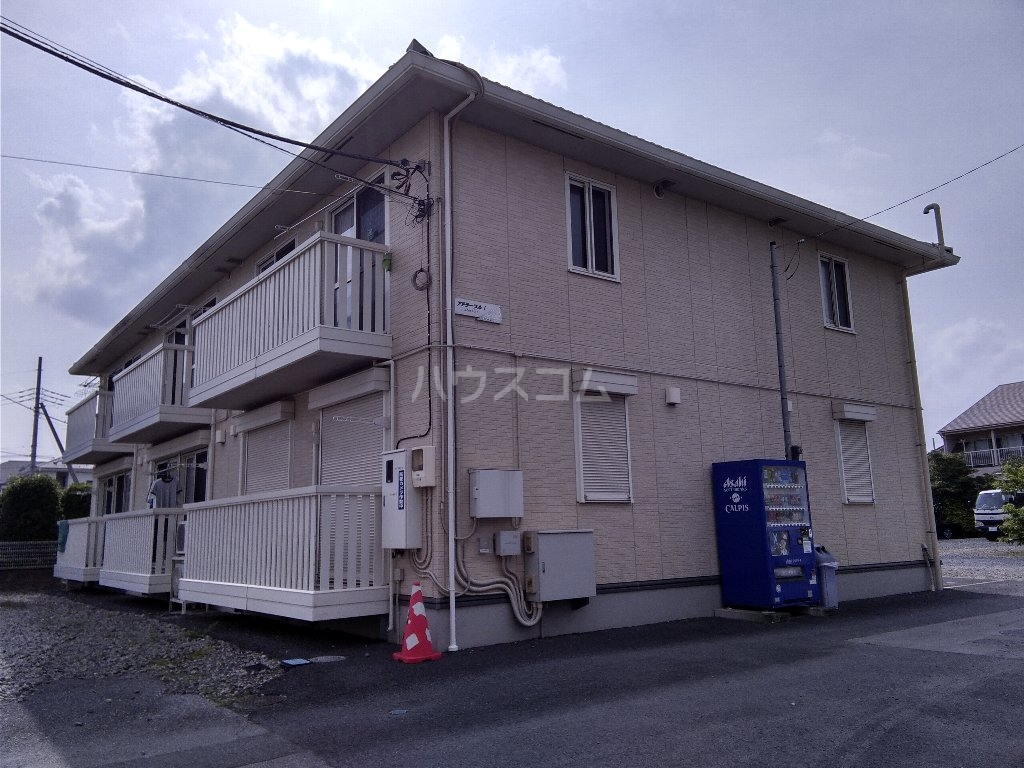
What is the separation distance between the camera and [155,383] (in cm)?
1538

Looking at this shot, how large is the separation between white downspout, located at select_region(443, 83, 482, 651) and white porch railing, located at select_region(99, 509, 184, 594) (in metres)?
6.64

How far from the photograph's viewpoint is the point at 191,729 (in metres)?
5.86

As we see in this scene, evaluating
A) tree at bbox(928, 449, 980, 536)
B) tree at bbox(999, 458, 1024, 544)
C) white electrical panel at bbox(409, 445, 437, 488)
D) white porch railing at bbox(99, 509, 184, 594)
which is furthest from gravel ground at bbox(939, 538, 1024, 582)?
white porch railing at bbox(99, 509, 184, 594)

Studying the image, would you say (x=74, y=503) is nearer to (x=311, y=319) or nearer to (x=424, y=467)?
(x=311, y=319)

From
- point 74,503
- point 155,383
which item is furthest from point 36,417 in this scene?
point 155,383

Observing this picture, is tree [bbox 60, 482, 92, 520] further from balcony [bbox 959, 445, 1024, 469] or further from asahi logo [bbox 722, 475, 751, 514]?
balcony [bbox 959, 445, 1024, 469]

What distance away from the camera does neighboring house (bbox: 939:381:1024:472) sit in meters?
42.1

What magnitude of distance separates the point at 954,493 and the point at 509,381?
1286 inches

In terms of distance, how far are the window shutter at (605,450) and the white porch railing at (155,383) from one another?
8.52 m

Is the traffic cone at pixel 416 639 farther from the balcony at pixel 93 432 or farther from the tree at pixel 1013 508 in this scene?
the tree at pixel 1013 508

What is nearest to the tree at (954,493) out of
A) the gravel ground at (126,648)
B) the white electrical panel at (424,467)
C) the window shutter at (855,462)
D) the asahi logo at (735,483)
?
the gravel ground at (126,648)

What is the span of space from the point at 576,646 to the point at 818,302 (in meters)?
8.19

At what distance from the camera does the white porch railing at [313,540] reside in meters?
8.95

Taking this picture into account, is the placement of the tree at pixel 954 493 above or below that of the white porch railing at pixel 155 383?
below
